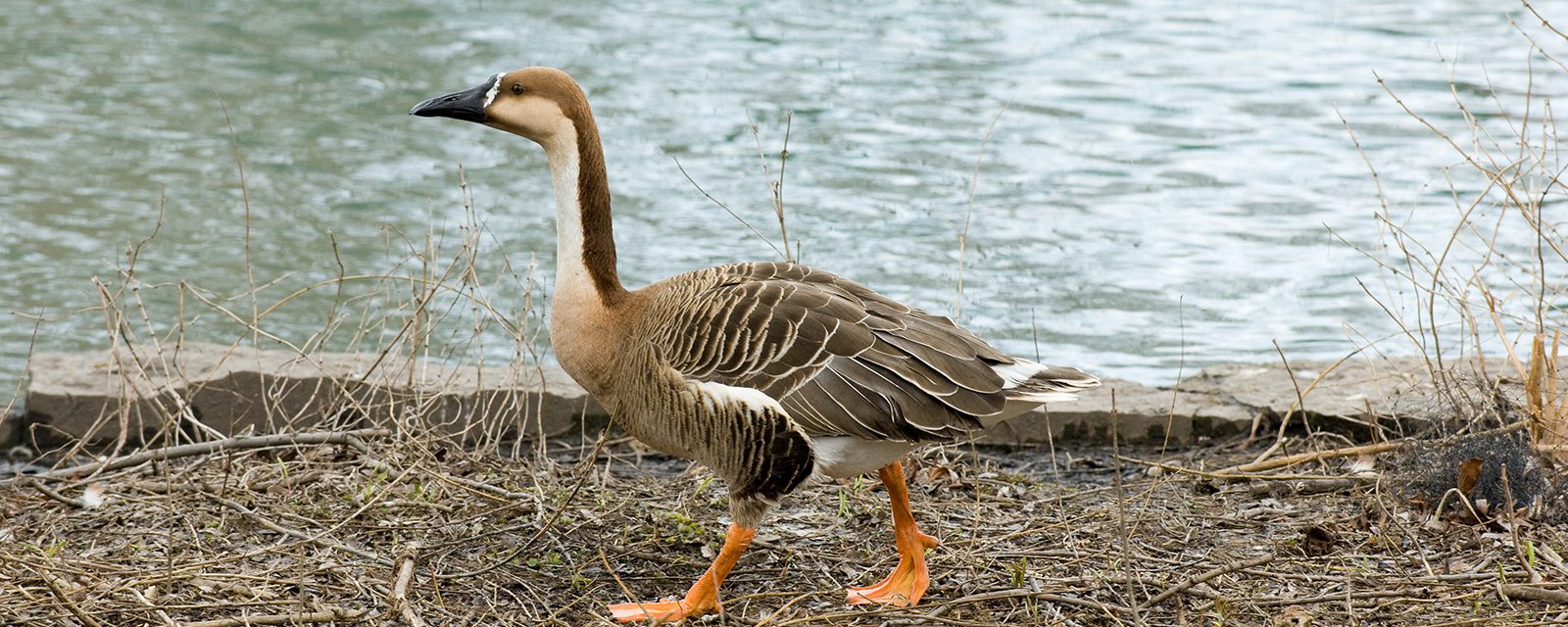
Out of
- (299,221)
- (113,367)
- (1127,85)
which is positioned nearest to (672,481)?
(113,367)

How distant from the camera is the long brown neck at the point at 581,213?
4.36 m

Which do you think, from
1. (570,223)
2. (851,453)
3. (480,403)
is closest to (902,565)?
(851,453)

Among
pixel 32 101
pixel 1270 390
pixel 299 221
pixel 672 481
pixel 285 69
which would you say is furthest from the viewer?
pixel 285 69

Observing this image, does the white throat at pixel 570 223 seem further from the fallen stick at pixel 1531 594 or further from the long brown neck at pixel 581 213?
the fallen stick at pixel 1531 594

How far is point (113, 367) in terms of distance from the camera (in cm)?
636

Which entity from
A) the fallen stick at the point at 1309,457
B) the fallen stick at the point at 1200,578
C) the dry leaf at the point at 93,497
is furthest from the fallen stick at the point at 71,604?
the fallen stick at the point at 1309,457

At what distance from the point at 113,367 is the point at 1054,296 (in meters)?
4.74

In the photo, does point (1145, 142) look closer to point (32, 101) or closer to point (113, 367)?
point (113, 367)

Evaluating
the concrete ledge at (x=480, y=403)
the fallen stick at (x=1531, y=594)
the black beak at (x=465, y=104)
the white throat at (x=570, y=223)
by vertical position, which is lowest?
the concrete ledge at (x=480, y=403)

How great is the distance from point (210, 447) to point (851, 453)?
2520 millimetres

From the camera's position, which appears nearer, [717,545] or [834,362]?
[834,362]

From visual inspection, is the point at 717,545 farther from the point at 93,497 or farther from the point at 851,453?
the point at 93,497

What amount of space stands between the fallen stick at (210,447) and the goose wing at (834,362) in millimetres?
1733

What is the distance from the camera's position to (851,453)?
4.19 meters
